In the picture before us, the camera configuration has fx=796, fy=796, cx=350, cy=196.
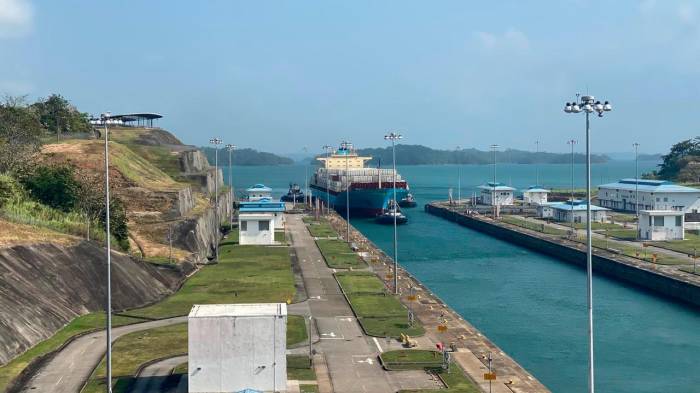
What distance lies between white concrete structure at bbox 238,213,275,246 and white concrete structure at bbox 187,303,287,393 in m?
48.2

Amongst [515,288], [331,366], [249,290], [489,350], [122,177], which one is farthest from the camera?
[122,177]

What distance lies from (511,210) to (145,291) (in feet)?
287

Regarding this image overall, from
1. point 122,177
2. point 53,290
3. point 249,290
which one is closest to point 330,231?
point 122,177

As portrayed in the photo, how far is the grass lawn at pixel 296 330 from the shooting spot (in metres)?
38.7

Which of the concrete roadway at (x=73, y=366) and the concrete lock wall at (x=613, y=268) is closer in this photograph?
the concrete roadway at (x=73, y=366)

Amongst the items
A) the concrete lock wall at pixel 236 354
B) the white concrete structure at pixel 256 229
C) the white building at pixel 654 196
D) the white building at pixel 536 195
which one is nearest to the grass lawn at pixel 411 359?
the concrete lock wall at pixel 236 354

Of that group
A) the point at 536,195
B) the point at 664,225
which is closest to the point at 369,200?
the point at 536,195

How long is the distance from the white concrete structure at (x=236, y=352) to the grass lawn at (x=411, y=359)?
6.34 m

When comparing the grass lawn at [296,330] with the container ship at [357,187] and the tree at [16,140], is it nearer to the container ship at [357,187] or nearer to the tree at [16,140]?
the tree at [16,140]

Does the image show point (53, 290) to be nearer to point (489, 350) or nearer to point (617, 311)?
point (489, 350)

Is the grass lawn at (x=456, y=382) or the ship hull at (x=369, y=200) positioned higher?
the ship hull at (x=369, y=200)

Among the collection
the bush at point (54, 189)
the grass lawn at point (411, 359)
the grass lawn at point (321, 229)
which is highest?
the bush at point (54, 189)

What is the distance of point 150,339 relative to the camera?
38438mm

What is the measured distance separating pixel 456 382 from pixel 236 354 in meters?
8.80
